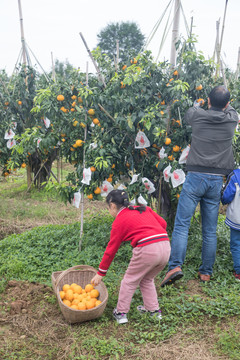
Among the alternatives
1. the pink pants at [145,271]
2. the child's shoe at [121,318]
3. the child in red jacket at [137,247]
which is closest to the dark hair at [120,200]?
the child in red jacket at [137,247]

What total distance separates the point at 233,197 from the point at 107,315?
152 cm

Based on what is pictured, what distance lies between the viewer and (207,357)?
2.03 metres

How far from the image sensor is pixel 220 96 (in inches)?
110

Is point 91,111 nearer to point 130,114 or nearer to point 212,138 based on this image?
point 130,114

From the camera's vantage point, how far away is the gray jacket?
9.25 ft

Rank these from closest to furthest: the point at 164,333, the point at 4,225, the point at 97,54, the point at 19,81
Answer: the point at 164,333 < the point at 97,54 < the point at 4,225 < the point at 19,81

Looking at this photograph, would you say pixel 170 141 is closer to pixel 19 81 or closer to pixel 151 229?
pixel 151 229

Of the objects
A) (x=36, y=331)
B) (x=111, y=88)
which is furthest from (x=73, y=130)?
(x=36, y=331)

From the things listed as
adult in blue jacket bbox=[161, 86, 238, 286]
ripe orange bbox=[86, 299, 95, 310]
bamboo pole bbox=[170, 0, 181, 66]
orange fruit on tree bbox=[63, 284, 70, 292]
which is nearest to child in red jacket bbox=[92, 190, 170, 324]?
ripe orange bbox=[86, 299, 95, 310]

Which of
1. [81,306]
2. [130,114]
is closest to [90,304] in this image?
[81,306]

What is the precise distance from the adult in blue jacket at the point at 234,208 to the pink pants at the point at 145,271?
89 cm

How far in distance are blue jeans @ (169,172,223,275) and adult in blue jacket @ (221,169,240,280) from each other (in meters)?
0.08

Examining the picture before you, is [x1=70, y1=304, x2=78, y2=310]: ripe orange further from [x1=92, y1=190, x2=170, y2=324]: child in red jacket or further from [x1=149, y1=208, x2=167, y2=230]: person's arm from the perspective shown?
[x1=149, y1=208, x2=167, y2=230]: person's arm

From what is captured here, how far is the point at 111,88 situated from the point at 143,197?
117 centimetres
